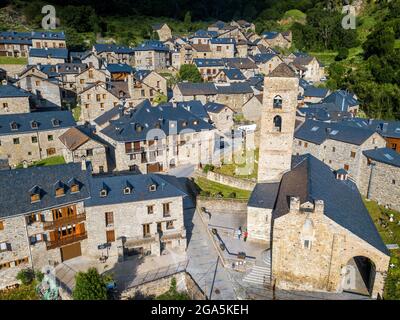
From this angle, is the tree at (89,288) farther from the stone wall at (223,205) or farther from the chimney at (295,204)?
the stone wall at (223,205)

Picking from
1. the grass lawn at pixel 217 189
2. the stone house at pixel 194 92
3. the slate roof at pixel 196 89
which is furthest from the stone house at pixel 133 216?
the slate roof at pixel 196 89

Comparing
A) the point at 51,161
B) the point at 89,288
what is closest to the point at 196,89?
the point at 51,161

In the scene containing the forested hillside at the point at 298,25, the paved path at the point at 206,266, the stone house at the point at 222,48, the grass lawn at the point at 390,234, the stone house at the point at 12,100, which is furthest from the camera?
the stone house at the point at 222,48

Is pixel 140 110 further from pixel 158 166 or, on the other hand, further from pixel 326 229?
pixel 326 229

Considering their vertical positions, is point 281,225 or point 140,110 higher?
point 140,110
